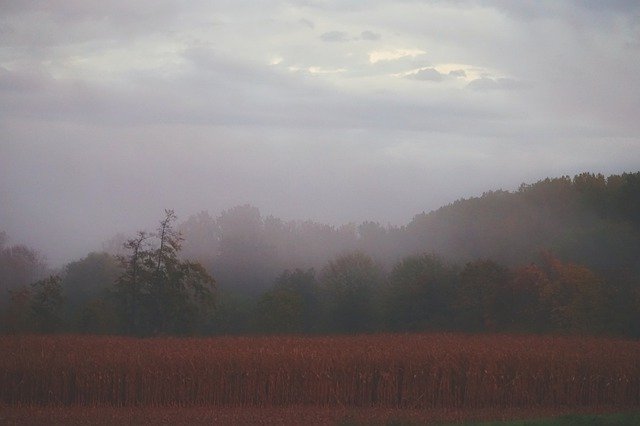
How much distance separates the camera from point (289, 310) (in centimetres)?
4831

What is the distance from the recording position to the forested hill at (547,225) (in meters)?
63.2

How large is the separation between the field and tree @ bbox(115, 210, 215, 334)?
18075 mm

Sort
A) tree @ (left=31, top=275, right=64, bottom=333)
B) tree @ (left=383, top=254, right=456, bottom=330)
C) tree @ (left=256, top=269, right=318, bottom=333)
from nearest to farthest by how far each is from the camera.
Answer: tree @ (left=31, top=275, right=64, bottom=333), tree @ (left=256, top=269, right=318, bottom=333), tree @ (left=383, top=254, right=456, bottom=330)

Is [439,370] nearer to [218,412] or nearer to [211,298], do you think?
[218,412]

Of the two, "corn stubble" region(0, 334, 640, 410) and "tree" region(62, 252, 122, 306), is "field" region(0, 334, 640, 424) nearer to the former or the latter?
"corn stubble" region(0, 334, 640, 410)

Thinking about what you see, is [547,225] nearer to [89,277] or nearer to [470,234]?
[470,234]

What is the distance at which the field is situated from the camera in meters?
24.1

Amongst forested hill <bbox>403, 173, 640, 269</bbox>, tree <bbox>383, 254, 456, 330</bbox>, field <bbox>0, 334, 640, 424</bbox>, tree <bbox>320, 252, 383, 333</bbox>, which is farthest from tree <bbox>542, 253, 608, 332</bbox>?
field <bbox>0, 334, 640, 424</bbox>

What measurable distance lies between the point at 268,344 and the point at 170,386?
22.8ft

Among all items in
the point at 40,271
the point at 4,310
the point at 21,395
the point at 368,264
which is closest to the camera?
the point at 21,395

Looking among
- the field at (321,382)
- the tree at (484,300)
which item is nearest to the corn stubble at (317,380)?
the field at (321,382)

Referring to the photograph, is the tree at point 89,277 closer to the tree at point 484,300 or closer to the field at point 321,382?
the tree at point 484,300

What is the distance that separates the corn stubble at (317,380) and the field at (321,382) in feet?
0.11

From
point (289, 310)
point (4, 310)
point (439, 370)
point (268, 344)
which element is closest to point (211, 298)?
point (289, 310)
